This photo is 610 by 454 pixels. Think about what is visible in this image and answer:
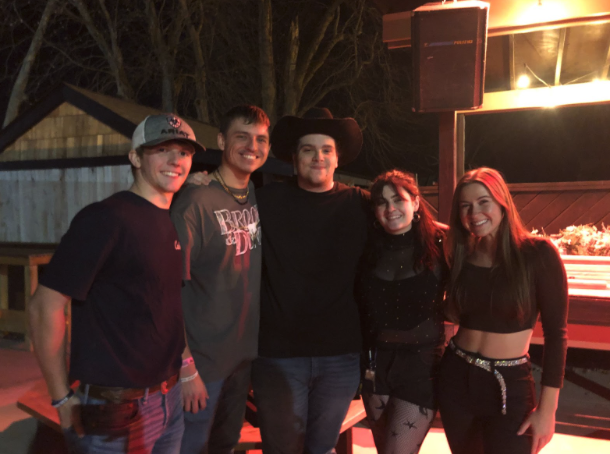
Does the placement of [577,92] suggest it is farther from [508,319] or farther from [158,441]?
[158,441]

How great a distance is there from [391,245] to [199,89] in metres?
11.4

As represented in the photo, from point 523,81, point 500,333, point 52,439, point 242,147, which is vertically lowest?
point 52,439

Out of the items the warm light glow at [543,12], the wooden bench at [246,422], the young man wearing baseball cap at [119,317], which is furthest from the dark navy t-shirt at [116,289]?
the warm light glow at [543,12]

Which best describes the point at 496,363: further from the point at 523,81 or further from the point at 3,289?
the point at 3,289

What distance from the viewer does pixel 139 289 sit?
68.3 inches

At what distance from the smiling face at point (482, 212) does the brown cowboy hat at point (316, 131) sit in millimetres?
826

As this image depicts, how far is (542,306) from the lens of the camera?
6.47 ft

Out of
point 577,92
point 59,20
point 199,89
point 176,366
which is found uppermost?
point 59,20

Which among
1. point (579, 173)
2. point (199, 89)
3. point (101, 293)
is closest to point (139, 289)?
point (101, 293)

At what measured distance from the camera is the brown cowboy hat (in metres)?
2.53

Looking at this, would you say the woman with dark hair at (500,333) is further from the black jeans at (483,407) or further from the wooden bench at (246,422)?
the wooden bench at (246,422)

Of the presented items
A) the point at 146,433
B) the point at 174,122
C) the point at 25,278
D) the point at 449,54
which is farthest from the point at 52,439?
the point at 449,54

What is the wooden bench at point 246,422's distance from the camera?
2.67 meters

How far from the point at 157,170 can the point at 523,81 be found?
515 centimetres
